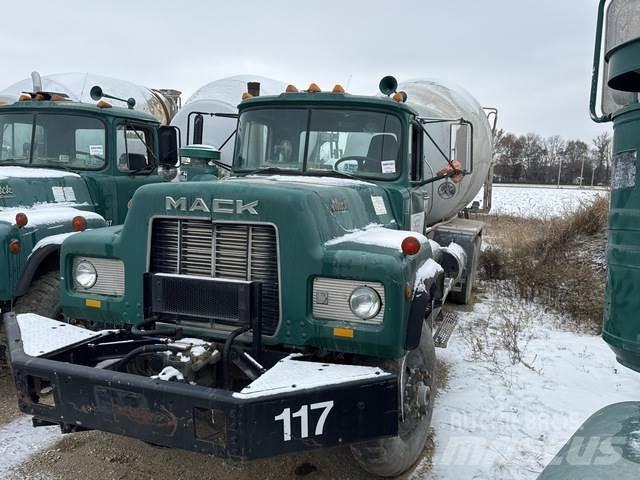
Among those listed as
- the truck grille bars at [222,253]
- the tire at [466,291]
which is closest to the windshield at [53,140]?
the truck grille bars at [222,253]

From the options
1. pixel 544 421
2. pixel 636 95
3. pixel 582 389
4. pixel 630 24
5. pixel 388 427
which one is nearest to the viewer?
pixel 630 24

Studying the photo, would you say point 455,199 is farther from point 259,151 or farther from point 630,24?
point 630,24

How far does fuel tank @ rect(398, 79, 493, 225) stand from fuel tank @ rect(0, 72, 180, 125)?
532 cm

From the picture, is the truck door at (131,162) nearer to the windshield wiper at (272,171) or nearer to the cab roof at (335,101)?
the windshield wiper at (272,171)

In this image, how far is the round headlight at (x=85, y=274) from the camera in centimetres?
361

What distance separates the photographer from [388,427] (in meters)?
2.73

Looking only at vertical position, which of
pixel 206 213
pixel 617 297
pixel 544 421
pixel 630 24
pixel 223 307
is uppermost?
pixel 630 24

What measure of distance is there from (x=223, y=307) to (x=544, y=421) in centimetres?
283

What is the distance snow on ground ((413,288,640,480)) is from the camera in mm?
3811

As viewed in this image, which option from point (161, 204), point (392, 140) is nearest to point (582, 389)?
point (392, 140)

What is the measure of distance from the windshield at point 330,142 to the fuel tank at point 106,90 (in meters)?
7.16

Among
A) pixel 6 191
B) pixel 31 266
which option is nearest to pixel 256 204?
pixel 31 266

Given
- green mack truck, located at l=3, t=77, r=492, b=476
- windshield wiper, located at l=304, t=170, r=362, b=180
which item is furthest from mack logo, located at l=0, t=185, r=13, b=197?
windshield wiper, located at l=304, t=170, r=362, b=180

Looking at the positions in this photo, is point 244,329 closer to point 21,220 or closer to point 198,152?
point 198,152
